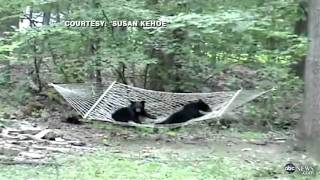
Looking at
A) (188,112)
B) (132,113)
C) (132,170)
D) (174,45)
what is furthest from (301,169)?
(174,45)

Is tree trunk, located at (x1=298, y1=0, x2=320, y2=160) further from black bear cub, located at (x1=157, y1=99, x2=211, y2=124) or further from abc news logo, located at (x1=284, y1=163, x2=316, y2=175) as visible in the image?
black bear cub, located at (x1=157, y1=99, x2=211, y2=124)

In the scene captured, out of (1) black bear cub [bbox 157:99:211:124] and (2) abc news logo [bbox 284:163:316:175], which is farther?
(1) black bear cub [bbox 157:99:211:124]

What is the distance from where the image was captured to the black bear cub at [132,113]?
7180mm

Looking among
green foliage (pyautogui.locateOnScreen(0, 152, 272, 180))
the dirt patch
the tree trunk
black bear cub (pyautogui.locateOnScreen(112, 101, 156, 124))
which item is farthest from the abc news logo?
black bear cub (pyautogui.locateOnScreen(112, 101, 156, 124))

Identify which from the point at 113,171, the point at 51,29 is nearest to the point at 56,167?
the point at 113,171

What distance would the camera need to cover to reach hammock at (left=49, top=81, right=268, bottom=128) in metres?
7.11

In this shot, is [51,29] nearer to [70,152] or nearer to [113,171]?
[70,152]

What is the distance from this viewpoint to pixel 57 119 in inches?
320

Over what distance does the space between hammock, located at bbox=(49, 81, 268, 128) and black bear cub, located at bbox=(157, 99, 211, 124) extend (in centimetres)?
12

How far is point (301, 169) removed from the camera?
5.08 metres

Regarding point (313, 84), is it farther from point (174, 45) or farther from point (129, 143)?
point (174, 45)

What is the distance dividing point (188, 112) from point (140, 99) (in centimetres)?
84

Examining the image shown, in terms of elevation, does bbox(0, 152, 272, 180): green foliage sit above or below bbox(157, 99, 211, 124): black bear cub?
below

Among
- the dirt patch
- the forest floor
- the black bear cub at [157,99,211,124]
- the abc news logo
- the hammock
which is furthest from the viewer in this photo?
the hammock
